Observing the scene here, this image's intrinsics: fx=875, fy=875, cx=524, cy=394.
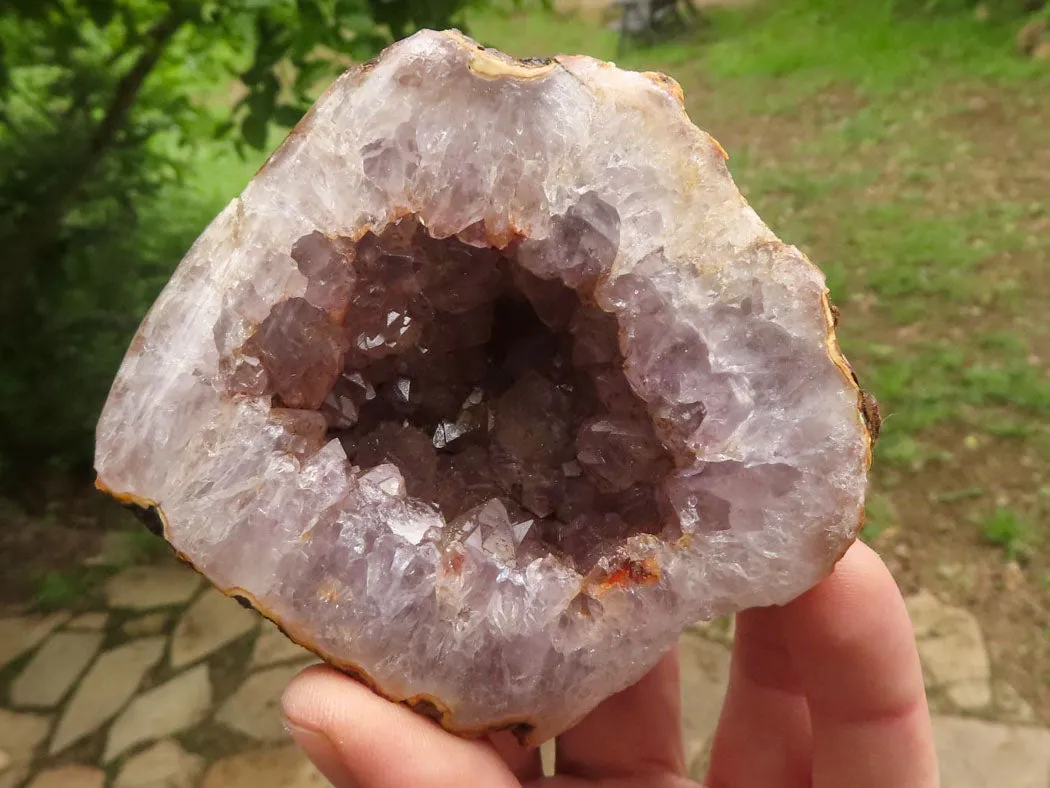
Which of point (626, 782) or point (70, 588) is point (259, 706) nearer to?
point (70, 588)

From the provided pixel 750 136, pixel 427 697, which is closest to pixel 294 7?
pixel 427 697

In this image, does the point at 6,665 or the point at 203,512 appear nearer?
the point at 203,512

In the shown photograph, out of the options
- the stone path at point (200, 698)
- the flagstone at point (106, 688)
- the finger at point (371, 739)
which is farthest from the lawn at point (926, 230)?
the finger at point (371, 739)

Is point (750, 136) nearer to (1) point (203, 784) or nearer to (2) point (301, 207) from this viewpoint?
(1) point (203, 784)

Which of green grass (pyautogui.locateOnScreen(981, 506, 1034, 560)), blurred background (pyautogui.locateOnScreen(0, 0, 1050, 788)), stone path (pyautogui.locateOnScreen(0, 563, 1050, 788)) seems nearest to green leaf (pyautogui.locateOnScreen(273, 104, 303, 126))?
blurred background (pyautogui.locateOnScreen(0, 0, 1050, 788))

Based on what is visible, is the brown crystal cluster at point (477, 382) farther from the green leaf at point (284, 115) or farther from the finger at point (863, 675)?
the green leaf at point (284, 115)

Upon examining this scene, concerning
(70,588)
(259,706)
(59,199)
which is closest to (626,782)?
(259,706)
